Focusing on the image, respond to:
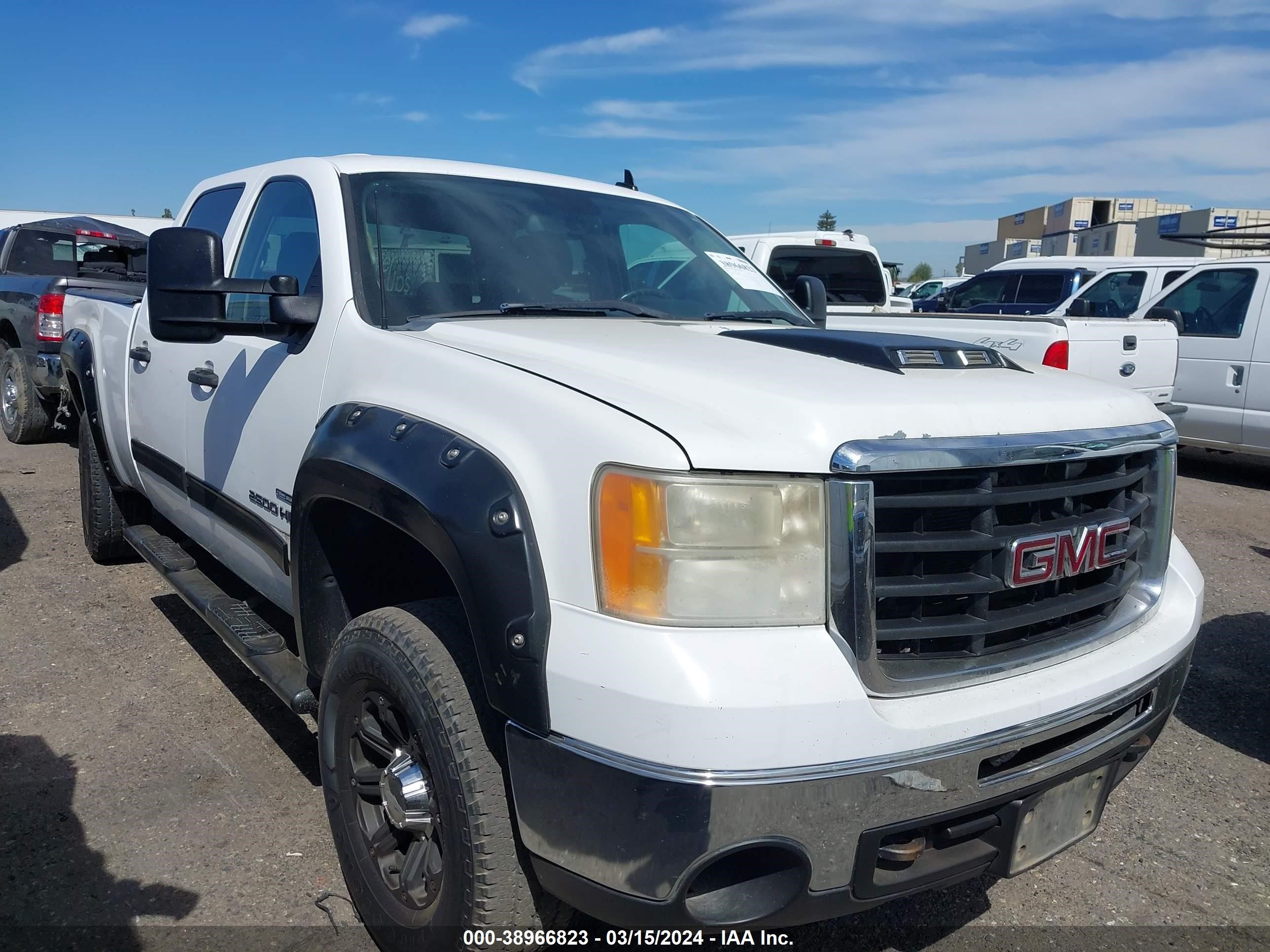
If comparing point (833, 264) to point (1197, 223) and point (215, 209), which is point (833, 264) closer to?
point (215, 209)

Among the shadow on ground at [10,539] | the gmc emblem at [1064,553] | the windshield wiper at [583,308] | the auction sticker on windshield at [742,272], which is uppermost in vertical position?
the auction sticker on windshield at [742,272]

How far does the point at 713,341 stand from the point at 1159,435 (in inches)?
42.2

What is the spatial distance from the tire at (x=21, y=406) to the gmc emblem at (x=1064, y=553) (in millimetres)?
9105

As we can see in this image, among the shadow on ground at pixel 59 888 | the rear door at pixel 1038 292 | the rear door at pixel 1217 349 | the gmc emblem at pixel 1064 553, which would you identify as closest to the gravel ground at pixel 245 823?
the shadow on ground at pixel 59 888

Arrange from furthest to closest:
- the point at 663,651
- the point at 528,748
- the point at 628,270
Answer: the point at 628,270 → the point at 528,748 → the point at 663,651

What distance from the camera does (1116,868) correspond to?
9.64 feet

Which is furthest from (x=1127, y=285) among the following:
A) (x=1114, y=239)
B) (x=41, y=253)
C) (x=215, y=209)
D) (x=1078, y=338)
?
(x=1114, y=239)

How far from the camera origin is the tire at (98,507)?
507 centimetres

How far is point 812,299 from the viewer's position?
13.7ft

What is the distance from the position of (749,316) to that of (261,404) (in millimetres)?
1568

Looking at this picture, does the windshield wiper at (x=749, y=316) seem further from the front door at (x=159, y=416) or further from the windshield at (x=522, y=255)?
the front door at (x=159, y=416)

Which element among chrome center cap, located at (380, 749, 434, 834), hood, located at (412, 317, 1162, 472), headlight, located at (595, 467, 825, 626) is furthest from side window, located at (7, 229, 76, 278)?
headlight, located at (595, 467, 825, 626)

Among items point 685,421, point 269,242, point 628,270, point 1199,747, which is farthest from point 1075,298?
point 685,421

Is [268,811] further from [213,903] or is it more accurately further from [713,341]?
[713,341]
